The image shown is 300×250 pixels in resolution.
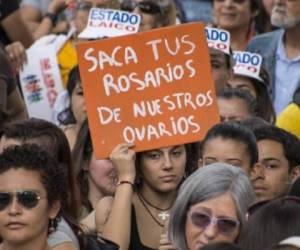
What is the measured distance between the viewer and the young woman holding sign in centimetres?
820

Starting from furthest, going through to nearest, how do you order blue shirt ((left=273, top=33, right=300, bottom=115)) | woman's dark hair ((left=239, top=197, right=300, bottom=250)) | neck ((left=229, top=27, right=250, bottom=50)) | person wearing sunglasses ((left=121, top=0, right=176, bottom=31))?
1. neck ((left=229, top=27, right=250, bottom=50))
2. person wearing sunglasses ((left=121, top=0, right=176, bottom=31))
3. blue shirt ((left=273, top=33, right=300, bottom=115))
4. woman's dark hair ((left=239, top=197, right=300, bottom=250))

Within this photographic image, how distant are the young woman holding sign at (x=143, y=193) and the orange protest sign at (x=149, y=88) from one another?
91 mm

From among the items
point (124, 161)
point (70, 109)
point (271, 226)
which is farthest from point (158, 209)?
point (70, 109)

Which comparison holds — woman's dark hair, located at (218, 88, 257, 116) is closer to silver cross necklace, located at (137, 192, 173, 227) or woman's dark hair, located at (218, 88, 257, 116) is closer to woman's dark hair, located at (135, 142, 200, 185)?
woman's dark hair, located at (135, 142, 200, 185)

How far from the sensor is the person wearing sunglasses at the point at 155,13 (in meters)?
12.1

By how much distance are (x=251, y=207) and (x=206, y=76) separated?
144 centimetres

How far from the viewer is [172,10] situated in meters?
12.2

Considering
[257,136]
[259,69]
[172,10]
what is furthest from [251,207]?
[172,10]

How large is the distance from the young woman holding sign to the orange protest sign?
0.09 metres

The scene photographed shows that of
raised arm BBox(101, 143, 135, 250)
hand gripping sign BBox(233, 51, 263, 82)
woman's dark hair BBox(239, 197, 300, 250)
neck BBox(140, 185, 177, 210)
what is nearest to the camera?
woman's dark hair BBox(239, 197, 300, 250)

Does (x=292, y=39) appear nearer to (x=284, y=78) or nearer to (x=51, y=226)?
(x=284, y=78)

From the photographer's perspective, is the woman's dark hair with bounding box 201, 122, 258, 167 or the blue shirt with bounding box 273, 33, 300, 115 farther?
the blue shirt with bounding box 273, 33, 300, 115

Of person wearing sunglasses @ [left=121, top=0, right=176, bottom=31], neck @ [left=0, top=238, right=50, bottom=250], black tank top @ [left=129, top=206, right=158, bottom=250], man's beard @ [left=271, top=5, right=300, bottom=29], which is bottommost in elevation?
black tank top @ [left=129, top=206, right=158, bottom=250]

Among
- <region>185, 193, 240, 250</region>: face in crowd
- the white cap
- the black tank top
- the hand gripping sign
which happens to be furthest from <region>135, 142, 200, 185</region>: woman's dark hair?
the white cap
